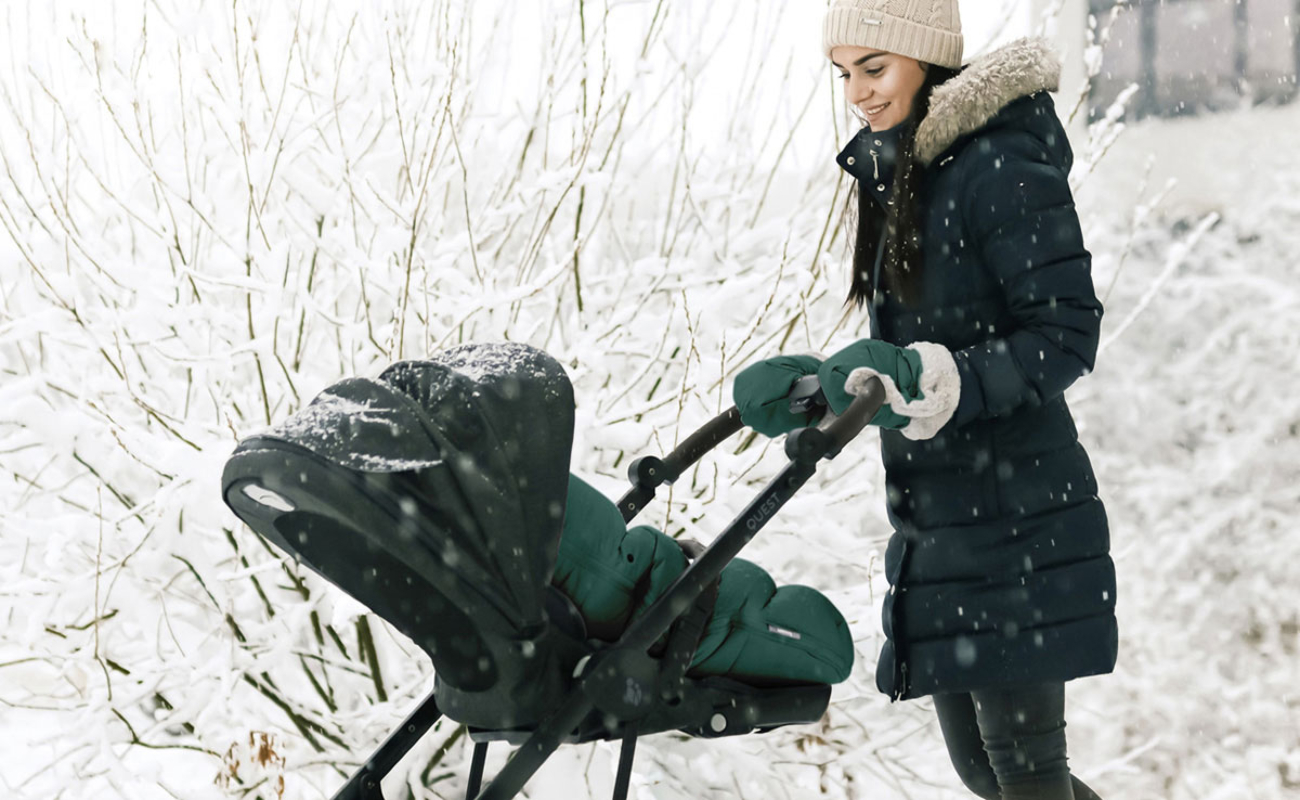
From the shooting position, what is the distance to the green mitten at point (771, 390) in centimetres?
184

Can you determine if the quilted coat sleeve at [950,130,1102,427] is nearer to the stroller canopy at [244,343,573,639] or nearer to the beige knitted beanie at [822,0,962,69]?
the beige knitted beanie at [822,0,962,69]

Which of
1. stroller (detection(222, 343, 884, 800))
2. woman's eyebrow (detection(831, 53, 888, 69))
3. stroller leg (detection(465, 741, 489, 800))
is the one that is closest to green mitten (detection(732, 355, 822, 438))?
stroller (detection(222, 343, 884, 800))

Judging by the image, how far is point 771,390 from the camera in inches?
72.2

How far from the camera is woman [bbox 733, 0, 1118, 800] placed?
164 centimetres

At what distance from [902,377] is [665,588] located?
43cm

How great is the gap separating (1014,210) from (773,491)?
501 millimetres

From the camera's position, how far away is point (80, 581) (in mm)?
2818

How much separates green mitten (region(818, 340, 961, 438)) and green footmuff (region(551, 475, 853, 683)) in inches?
12.4

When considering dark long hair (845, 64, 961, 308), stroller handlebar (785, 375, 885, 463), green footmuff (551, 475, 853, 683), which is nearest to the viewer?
stroller handlebar (785, 375, 885, 463)

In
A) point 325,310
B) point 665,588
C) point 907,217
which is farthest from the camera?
point 325,310

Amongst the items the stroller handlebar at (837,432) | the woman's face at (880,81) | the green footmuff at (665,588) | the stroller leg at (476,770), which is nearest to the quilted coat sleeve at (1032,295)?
the stroller handlebar at (837,432)

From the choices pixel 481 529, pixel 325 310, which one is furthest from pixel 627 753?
pixel 325 310

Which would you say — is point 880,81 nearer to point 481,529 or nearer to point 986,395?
point 986,395

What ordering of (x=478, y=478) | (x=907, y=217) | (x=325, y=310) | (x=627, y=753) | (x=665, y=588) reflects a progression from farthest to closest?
(x=325, y=310), (x=907, y=217), (x=665, y=588), (x=627, y=753), (x=478, y=478)
